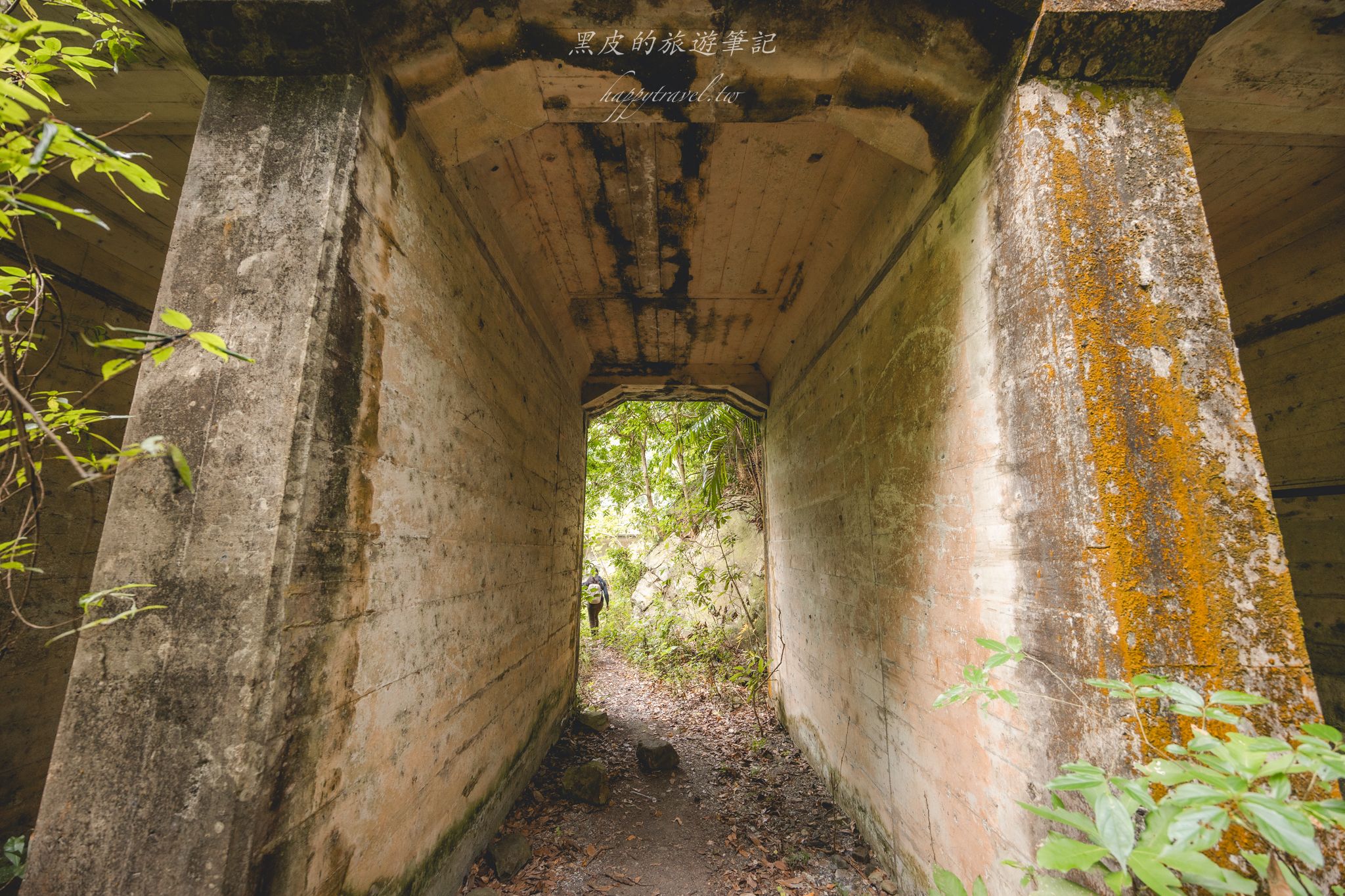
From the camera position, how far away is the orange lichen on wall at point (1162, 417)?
1.34 metres

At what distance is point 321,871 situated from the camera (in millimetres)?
1546

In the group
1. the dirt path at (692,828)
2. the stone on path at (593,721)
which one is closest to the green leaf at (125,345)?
the dirt path at (692,828)

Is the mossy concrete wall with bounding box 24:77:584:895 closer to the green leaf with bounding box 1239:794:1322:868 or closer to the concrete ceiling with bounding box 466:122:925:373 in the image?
the concrete ceiling with bounding box 466:122:925:373

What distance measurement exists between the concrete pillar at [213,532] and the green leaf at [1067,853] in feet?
5.73

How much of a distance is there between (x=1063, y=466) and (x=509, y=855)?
3.12m

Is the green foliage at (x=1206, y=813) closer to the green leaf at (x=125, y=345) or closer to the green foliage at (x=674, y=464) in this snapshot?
the green leaf at (x=125, y=345)

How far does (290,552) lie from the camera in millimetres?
1448

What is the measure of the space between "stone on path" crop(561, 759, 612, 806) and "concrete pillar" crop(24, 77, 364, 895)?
2.71 metres

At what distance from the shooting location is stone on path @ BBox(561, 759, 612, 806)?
12.0ft

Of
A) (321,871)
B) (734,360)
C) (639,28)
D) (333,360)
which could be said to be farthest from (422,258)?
(734,360)

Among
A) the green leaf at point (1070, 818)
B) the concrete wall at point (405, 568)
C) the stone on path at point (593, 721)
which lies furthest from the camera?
the stone on path at point (593, 721)

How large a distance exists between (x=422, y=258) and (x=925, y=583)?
2.51m

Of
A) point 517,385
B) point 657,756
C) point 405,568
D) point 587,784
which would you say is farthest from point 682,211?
point 657,756

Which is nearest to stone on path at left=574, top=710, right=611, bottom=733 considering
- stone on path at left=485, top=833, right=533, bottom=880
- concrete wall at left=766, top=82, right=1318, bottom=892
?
stone on path at left=485, top=833, right=533, bottom=880
